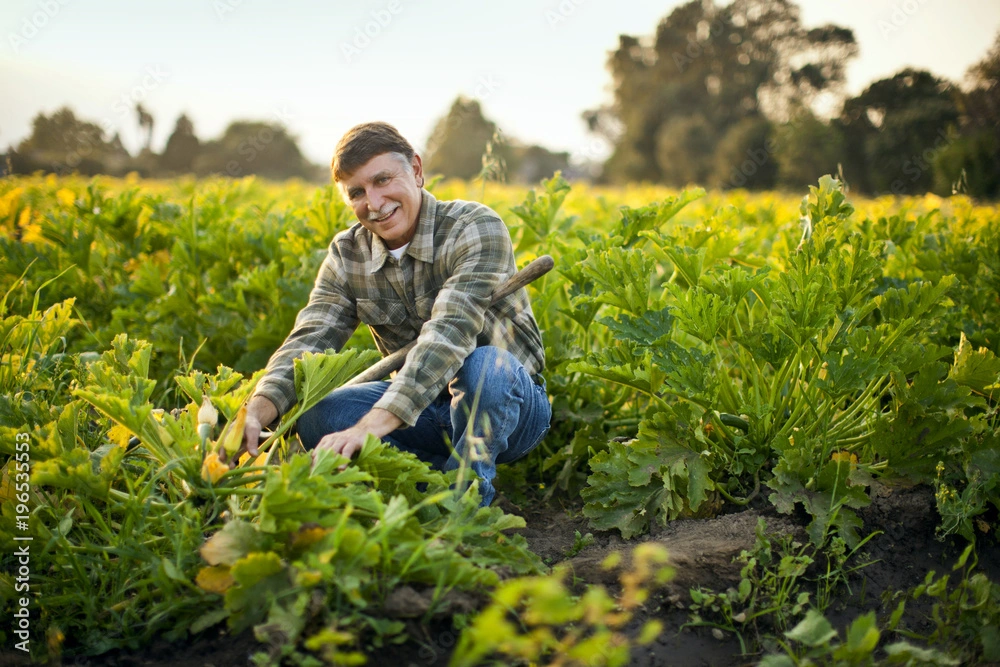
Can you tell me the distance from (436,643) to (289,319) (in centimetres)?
241

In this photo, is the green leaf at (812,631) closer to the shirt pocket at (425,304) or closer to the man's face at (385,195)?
the shirt pocket at (425,304)

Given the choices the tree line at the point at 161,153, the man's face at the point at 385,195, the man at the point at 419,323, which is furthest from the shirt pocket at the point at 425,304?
the tree line at the point at 161,153

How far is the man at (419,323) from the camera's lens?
2.61 metres

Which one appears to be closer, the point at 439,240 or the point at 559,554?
the point at 559,554

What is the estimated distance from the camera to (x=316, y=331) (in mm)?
2951

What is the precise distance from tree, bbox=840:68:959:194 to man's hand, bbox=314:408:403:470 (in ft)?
58.3

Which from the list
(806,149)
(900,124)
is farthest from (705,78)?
(900,124)

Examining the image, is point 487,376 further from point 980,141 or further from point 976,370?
point 980,141

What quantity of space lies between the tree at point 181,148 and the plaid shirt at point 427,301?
32218mm

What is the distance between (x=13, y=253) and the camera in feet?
15.3

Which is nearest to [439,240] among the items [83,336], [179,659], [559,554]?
[559,554]

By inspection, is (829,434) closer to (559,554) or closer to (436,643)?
(559,554)

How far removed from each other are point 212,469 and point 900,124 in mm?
21510

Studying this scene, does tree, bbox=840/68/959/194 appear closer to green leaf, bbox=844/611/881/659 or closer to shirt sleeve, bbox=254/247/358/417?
shirt sleeve, bbox=254/247/358/417
